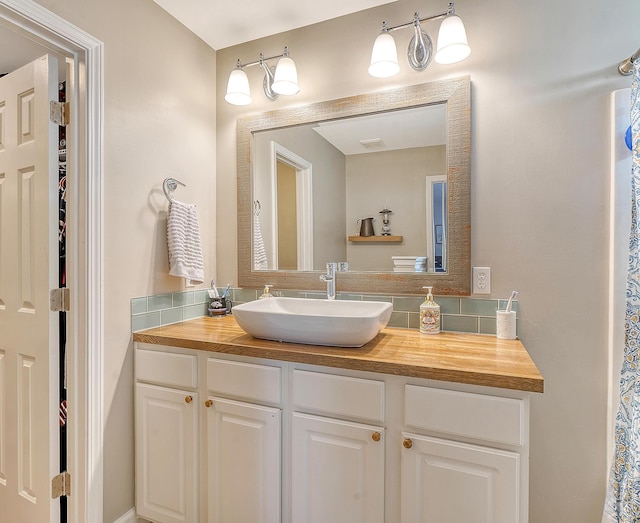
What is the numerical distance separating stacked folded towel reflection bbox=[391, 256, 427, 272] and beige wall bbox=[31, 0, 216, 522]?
1.13m


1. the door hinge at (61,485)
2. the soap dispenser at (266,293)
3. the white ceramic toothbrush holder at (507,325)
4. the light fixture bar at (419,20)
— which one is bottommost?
the door hinge at (61,485)

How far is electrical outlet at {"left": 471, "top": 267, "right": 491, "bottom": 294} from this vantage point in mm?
1564

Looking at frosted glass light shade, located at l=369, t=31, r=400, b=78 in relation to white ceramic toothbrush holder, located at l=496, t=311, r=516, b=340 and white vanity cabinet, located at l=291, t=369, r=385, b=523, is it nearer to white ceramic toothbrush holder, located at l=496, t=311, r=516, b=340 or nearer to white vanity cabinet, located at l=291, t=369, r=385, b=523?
white ceramic toothbrush holder, located at l=496, t=311, r=516, b=340

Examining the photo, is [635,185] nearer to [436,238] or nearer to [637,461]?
[436,238]

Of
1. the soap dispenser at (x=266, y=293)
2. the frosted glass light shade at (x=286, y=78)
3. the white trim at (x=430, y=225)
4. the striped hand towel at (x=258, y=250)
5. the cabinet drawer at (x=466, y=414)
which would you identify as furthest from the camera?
the striped hand towel at (x=258, y=250)

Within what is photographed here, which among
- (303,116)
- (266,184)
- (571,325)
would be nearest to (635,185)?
(571,325)

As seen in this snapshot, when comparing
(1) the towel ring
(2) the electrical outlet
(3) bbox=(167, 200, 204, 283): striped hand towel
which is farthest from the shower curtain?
(1) the towel ring

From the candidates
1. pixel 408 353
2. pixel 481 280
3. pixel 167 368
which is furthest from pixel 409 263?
pixel 167 368

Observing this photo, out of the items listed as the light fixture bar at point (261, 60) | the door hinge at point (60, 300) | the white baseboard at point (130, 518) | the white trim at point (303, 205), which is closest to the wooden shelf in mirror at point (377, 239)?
the white trim at point (303, 205)

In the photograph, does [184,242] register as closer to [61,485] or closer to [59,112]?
[59,112]

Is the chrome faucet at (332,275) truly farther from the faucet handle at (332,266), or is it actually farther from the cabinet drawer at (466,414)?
the cabinet drawer at (466,414)

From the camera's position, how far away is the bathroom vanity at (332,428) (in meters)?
1.04

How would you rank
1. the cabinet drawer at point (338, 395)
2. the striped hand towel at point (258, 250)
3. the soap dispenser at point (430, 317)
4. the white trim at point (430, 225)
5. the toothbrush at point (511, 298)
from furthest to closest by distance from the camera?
the striped hand towel at point (258, 250), the white trim at point (430, 225), the soap dispenser at point (430, 317), the toothbrush at point (511, 298), the cabinet drawer at point (338, 395)

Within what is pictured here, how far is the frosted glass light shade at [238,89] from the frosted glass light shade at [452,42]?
983mm
